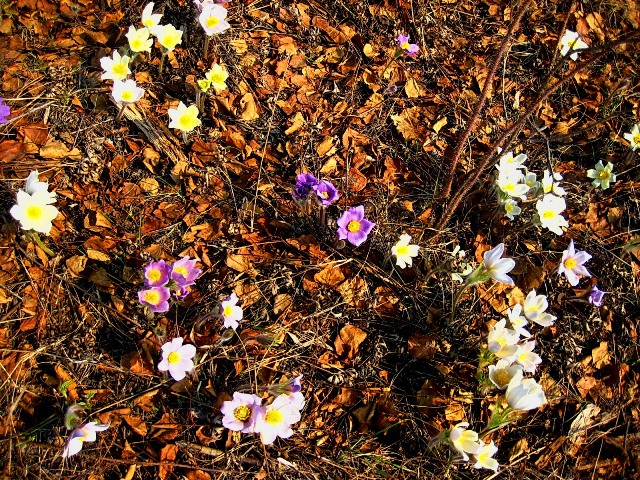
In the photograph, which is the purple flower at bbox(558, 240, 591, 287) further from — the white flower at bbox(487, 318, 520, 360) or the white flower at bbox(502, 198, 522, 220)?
the white flower at bbox(487, 318, 520, 360)

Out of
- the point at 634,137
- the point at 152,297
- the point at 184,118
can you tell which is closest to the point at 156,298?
the point at 152,297

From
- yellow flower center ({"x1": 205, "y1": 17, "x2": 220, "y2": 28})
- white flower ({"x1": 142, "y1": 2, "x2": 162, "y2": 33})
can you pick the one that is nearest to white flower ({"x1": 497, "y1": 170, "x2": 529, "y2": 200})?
yellow flower center ({"x1": 205, "y1": 17, "x2": 220, "y2": 28})

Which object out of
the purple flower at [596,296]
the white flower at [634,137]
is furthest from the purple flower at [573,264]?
the white flower at [634,137]

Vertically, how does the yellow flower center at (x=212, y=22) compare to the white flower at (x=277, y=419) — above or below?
above

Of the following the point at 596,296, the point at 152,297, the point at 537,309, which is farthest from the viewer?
the point at 596,296

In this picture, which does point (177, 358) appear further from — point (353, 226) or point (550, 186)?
point (550, 186)

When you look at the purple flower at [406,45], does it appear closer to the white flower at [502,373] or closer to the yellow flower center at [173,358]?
the white flower at [502,373]
